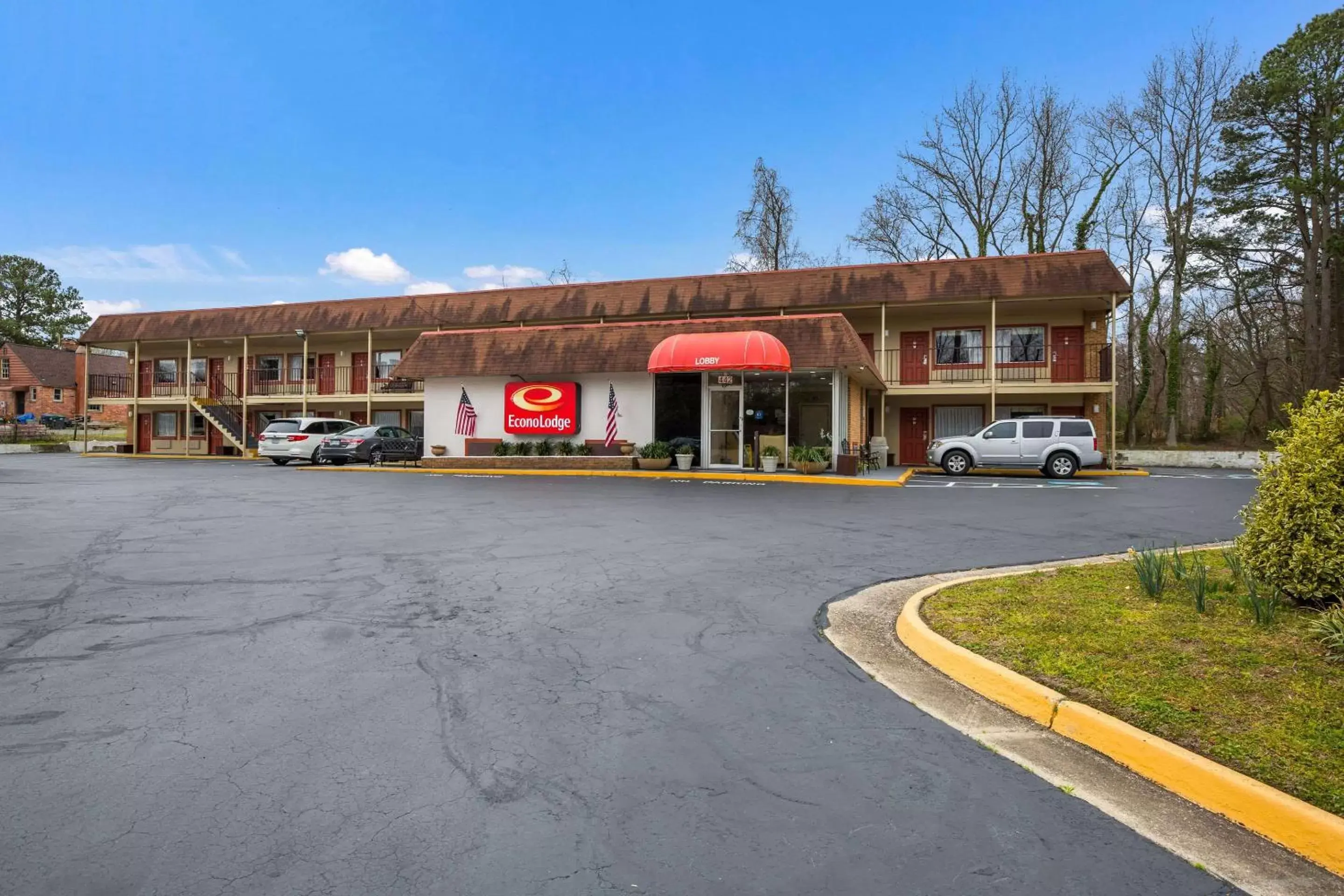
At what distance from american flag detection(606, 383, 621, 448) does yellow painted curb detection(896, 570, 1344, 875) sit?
1945 cm

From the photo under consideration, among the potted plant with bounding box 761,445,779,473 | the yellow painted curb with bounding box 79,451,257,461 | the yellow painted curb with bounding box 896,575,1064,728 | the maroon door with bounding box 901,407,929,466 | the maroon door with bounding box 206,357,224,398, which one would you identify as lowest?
the yellow painted curb with bounding box 896,575,1064,728

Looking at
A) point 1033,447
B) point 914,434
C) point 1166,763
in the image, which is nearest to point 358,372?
point 914,434

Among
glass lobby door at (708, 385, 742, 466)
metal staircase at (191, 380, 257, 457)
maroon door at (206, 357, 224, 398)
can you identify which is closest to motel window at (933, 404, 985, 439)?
glass lobby door at (708, 385, 742, 466)

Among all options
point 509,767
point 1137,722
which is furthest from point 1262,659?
point 509,767

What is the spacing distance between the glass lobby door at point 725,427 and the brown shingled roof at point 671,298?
18.9ft

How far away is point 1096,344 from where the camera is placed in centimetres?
2625

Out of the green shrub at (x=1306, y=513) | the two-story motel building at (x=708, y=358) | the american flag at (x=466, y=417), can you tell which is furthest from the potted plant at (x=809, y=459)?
the green shrub at (x=1306, y=513)

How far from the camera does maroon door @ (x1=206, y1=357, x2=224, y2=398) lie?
36969mm

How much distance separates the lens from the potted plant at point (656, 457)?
883 inches

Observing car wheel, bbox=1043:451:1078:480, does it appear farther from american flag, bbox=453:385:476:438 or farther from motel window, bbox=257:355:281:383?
motel window, bbox=257:355:281:383

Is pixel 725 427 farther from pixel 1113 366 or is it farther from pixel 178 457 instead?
pixel 178 457

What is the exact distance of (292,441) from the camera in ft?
89.0

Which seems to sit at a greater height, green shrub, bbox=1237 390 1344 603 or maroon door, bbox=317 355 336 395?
maroon door, bbox=317 355 336 395

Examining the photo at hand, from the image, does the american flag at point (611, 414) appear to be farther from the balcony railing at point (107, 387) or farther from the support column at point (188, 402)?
the balcony railing at point (107, 387)
